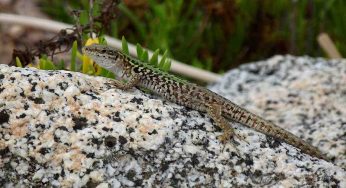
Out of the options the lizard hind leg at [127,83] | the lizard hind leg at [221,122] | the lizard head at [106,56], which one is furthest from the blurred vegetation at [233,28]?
the lizard hind leg at [221,122]

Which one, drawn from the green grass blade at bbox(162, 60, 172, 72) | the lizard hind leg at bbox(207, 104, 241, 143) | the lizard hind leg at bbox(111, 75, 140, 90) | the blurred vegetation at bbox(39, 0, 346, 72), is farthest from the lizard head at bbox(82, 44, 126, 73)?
the blurred vegetation at bbox(39, 0, 346, 72)

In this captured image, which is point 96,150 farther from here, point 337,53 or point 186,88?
point 337,53

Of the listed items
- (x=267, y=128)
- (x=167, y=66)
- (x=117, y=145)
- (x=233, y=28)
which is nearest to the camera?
(x=117, y=145)

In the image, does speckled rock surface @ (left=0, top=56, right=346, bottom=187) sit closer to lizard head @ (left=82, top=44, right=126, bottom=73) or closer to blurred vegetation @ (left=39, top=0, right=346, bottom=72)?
lizard head @ (left=82, top=44, right=126, bottom=73)

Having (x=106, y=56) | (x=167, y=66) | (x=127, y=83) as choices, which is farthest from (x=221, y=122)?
(x=106, y=56)

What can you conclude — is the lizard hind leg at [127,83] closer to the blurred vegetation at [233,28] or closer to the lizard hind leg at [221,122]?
the lizard hind leg at [221,122]

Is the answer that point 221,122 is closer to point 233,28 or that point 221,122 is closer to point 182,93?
point 182,93

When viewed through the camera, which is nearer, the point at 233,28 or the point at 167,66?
the point at 167,66
